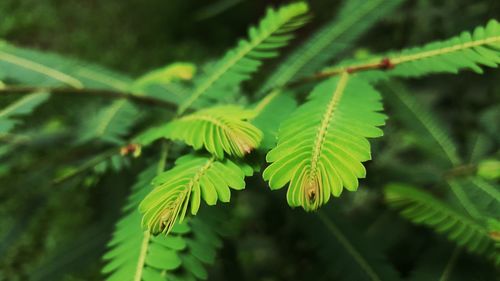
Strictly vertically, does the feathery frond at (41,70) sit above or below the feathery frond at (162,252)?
above

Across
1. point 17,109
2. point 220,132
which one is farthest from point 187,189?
point 17,109

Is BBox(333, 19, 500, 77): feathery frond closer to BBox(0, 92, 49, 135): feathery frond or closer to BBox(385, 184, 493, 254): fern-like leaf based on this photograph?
BBox(385, 184, 493, 254): fern-like leaf

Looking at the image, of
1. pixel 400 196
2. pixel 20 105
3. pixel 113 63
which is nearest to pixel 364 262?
pixel 400 196

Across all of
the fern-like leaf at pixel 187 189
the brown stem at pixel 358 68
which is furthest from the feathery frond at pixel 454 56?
the fern-like leaf at pixel 187 189

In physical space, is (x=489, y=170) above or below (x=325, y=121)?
below

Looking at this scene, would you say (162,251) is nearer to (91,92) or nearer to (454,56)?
(91,92)

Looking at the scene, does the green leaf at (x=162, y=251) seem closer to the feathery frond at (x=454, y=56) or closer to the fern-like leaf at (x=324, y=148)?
the fern-like leaf at (x=324, y=148)

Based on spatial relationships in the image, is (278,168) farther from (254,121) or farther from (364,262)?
(364,262)
